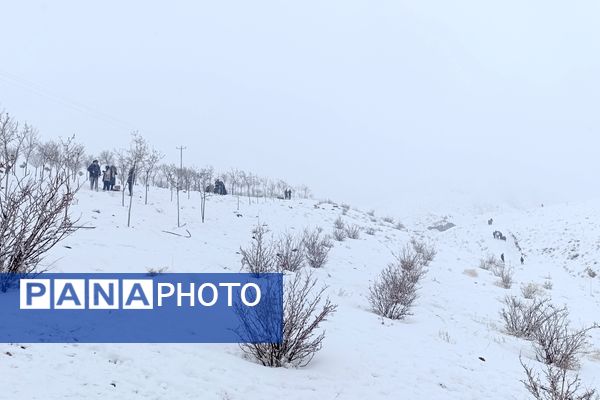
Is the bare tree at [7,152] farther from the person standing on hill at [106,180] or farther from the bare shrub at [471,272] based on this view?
the bare shrub at [471,272]

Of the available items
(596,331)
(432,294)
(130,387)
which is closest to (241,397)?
(130,387)

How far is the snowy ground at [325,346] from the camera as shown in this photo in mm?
3984

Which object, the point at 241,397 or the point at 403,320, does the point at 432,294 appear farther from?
the point at 241,397

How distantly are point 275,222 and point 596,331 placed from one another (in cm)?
1500

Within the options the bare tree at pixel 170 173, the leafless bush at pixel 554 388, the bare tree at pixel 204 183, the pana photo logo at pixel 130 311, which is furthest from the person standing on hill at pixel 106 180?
the leafless bush at pixel 554 388

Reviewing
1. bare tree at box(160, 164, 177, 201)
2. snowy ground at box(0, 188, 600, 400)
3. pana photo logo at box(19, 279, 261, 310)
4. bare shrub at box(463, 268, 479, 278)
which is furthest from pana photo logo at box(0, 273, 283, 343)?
bare tree at box(160, 164, 177, 201)

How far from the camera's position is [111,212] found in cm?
1664

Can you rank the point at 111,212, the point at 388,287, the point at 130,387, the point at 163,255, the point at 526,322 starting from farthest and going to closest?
the point at 111,212 < the point at 163,255 < the point at 388,287 < the point at 526,322 < the point at 130,387

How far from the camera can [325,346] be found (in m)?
6.47

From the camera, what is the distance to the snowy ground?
398 cm

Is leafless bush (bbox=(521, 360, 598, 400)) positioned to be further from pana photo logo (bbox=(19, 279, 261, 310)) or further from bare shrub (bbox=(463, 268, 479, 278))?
bare shrub (bbox=(463, 268, 479, 278))

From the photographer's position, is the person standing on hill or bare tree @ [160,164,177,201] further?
bare tree @ [160,164,177,201]

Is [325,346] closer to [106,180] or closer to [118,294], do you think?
[118,294]

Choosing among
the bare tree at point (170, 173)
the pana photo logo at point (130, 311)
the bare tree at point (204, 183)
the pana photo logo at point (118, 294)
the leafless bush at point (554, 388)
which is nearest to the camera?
the leafless bush at point (554, 388)
